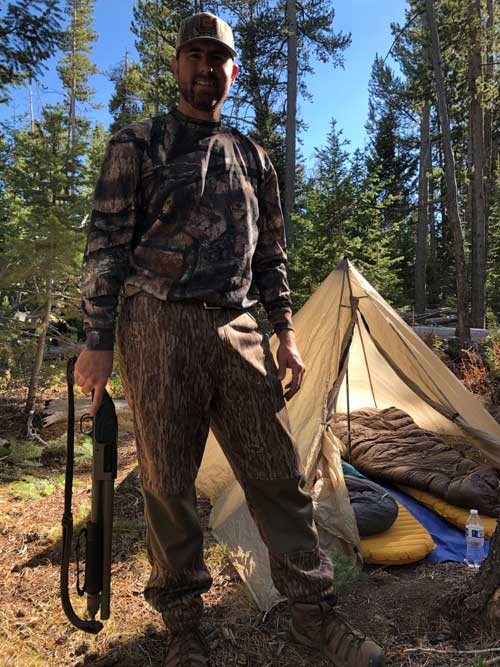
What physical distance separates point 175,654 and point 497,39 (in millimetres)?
12387

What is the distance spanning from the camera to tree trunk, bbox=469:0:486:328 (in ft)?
31.7

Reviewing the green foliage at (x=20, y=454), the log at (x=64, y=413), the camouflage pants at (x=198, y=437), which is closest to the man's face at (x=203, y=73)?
the camouflage pants at (x=198, y=437)

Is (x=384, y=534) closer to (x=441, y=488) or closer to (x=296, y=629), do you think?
(x=441, y=488)

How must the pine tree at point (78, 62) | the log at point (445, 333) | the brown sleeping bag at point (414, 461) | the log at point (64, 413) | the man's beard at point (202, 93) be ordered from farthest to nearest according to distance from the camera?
the pine tree at point (78, 62), the log at point (445, 333), the log at point (64, 413), the brown sleeping bag at point (414, 461), the man's beard at point (202, 93)

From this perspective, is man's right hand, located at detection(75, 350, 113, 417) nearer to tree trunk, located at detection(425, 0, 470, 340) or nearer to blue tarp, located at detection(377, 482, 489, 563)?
blue tarp, located at detection(377, 482, 489, 563)

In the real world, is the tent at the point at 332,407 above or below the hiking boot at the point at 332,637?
above

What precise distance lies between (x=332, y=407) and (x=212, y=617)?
1392mm

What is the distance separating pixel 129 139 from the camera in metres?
1.71

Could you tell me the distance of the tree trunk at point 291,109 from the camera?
11560mm

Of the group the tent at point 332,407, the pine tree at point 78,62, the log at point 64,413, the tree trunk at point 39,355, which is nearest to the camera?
the tent at point 332,407

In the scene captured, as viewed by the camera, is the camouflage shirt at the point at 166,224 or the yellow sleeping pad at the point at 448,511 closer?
the camouflage shirt at the point at 166,224

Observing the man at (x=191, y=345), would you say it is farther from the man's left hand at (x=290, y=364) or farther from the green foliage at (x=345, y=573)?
the green foliage at (x=345, y=573)

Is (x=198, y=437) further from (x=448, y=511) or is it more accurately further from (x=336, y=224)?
(x=336, y=224)

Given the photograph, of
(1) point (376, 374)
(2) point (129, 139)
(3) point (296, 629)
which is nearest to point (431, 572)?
(3) point (296, 629)
